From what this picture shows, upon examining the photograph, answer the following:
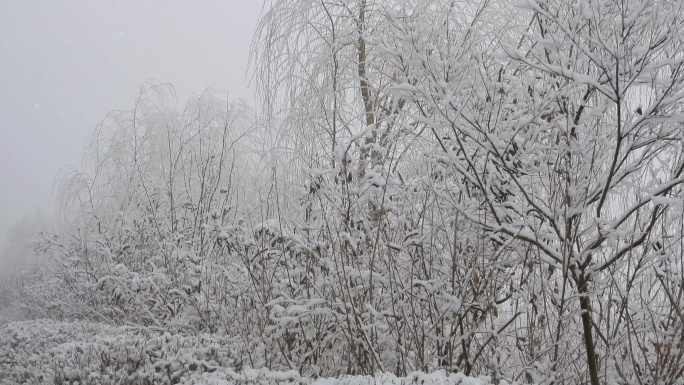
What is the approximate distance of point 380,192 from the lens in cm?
444

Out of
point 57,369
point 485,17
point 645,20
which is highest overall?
point 485,17

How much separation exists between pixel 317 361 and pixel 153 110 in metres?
8.83

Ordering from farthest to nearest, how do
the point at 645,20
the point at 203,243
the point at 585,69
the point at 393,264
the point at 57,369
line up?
the point at 203,243
the point at 57,369
the point at 393,264
the point at 585,69
the point at 645,20

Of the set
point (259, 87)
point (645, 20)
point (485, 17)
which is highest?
point (485, 17)

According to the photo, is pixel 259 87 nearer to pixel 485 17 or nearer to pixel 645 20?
pixel 485 17

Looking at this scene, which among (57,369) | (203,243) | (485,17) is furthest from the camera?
(203,243)

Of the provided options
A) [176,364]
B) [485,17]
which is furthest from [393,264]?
[485,17]

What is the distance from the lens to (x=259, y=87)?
20.1ft

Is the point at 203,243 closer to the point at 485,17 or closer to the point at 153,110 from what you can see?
the point at 485,17

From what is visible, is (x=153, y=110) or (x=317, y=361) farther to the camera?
(x=153, y=110)

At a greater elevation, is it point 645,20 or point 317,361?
point 645,20

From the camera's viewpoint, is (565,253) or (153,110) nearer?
(565,253)

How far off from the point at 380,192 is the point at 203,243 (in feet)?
9.86

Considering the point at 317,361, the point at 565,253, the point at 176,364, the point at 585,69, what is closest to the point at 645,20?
the point at 585,69
